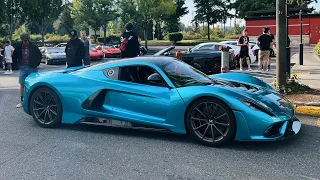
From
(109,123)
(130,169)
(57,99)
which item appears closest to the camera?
(130,169)

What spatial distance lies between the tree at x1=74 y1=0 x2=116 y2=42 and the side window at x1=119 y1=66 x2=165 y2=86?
4162cm

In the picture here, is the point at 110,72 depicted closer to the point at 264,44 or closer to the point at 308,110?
the point at 308,110

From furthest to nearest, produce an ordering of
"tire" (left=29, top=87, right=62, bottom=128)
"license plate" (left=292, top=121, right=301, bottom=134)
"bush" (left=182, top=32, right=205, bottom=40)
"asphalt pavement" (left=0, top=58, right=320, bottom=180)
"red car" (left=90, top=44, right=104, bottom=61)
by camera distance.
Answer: "bush" (left=182, top=32, right=205, bottom=40) → "red car" (left=90, top=44, right=104, bottom=61) → "tire" (left=29, top=87, right=62, bottom=128) → "license plate" (left=292, top=121, right=301, bottom=134) → "asphalt pavement" (left=0, top=58, right=320, bottom=180)

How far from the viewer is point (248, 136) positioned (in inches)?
187

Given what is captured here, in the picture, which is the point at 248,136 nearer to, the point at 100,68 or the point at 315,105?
the point at 100,68

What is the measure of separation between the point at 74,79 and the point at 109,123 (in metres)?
0.98

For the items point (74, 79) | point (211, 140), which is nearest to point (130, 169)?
point (211, 140)

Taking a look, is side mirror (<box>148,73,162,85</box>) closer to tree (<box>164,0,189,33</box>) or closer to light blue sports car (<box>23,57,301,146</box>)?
light blue sports car (<box>23,57,301,146</box>)

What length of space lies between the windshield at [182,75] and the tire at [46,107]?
75.6 inches

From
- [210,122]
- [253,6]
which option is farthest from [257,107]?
[253,6]

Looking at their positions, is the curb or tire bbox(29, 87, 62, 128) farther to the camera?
the curb

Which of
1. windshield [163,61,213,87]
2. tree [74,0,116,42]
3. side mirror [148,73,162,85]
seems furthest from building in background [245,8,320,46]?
side mirror [148,73,162,85]

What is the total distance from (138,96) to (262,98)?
177 cm

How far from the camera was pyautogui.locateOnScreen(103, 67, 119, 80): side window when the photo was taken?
226 inches
